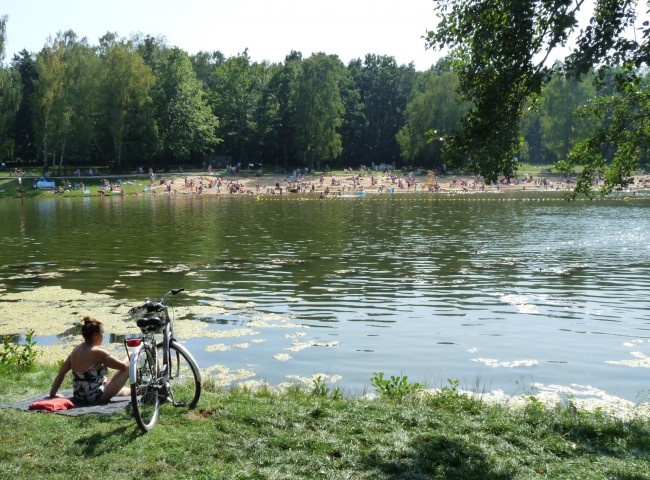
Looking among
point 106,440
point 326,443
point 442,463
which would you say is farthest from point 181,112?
point 442,463

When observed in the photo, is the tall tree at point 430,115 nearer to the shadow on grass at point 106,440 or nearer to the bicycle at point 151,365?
the bicycle at point 151,365

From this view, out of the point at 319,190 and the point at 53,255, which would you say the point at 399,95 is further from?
the point at 53,255

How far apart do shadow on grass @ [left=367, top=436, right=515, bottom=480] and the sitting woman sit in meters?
3.69

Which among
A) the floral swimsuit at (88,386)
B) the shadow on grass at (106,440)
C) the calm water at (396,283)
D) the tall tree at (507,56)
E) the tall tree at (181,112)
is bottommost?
the calm water at (396,283)

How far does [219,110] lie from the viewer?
10481 centimetres

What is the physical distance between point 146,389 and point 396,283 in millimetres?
16319

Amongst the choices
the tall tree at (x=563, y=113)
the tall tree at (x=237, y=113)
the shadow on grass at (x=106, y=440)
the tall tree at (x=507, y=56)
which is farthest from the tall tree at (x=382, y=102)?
the shadow on grass at (x=106, y=440)

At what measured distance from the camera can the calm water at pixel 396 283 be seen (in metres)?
14.4

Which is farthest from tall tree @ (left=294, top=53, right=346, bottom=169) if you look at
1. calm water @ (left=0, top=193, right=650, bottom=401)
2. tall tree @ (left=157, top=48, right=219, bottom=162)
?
calm water @ (left=0, top=193, right=650, bottom=401)

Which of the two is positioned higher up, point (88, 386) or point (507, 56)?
point (507, 56)

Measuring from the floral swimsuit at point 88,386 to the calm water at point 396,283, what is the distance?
14.3 ft

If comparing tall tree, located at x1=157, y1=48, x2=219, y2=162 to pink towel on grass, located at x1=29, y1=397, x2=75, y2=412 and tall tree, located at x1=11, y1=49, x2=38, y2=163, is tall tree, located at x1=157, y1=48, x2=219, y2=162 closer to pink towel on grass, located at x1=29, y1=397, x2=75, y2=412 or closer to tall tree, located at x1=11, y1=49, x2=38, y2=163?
tall tree, located at x1=11, y1=49, x2=38, y2=163

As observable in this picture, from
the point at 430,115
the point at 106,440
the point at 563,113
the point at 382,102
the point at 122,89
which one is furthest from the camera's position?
the point at 382,102

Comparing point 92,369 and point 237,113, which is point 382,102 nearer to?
point 237,113
